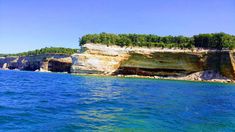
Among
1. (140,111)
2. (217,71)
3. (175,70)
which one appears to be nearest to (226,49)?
(217,71)

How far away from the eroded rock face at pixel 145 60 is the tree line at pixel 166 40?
4294mm

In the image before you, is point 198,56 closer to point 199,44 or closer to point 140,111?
point 199,44

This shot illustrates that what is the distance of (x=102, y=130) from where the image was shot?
1210 centimetres

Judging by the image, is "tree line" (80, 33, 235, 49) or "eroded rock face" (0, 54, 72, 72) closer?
"tree line" (80, 33, 235, 49)

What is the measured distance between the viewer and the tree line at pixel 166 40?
89562mm

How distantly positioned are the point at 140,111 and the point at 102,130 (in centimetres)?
597

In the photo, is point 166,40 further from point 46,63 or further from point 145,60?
point 46,63

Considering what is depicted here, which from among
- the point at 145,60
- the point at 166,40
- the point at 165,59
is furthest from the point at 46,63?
the point at 165,59

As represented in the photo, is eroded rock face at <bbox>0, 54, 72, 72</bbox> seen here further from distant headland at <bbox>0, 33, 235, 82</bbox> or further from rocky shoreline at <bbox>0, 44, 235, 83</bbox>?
rocky shoreline at <bbox>0, 44, 235, 83</bbox>

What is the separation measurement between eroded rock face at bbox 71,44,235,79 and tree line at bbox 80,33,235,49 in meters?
4.29

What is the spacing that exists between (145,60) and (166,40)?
14595 mm

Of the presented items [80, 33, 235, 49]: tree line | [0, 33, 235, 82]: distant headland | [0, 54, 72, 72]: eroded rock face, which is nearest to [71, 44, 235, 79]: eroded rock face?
[0, 33, 235, 82]: distant headland

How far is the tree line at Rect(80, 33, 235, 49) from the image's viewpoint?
89.6 metres

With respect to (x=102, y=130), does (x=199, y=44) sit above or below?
above
